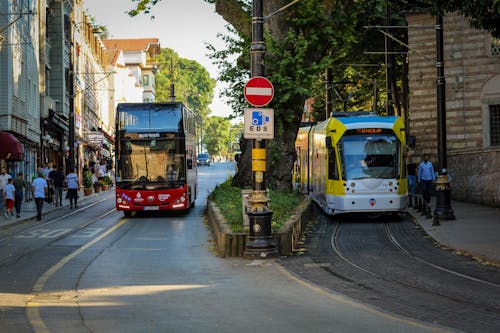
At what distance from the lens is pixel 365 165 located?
24.1 meters

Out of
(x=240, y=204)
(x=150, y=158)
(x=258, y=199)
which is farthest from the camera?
(x=150, y=158)

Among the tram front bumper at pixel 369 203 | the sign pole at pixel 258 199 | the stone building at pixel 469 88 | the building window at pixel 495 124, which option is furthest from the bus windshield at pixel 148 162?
the building window at pixel 495 124

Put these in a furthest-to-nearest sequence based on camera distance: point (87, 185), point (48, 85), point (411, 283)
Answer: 1. point (48, 85)
2. point (87, 185)
3. point (411, 283)

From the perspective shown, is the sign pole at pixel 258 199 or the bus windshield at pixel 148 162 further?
the bus windshield at pixel 148 162

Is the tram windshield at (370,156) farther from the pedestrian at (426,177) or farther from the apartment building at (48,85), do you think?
the apartment building at (48,85)

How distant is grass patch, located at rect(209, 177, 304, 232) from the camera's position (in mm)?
18016

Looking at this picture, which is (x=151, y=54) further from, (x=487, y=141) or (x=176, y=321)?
(x=176, y=321)

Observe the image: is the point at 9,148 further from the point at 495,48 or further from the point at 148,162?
the point at 495,48

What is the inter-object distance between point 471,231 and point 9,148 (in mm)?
20897

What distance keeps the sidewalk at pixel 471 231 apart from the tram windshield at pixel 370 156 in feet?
5.80

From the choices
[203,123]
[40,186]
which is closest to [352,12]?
[40,186]

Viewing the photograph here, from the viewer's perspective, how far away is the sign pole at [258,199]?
15.1m

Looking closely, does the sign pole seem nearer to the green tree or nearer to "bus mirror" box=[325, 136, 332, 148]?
"bus mirror" box=[325, 136, 332, 148]

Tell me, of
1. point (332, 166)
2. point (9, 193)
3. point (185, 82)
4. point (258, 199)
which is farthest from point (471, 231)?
point (185, 82)
